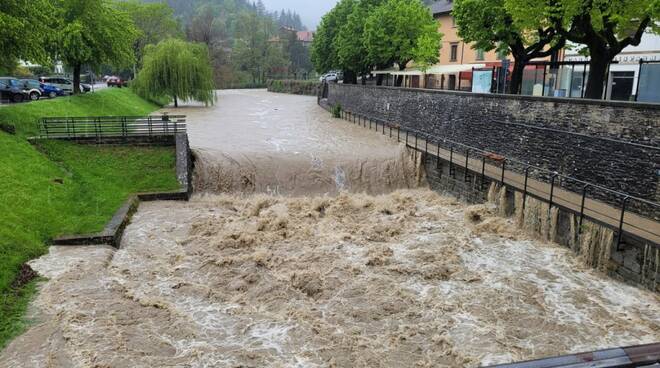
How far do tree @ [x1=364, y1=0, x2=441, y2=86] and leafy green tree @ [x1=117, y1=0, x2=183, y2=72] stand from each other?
36279 millimetres

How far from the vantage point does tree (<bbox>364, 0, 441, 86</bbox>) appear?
37.2 m

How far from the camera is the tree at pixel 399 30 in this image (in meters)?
37.2

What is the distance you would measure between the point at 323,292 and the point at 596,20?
1343 centimetres

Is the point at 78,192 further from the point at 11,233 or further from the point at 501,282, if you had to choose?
the point at 501,282

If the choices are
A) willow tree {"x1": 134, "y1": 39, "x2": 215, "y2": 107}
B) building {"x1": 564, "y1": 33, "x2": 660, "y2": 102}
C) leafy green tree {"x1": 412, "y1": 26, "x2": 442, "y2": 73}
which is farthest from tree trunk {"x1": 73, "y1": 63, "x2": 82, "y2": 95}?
building {"x1": 564, "y1": 33, "x2": 660, "y2": 102}

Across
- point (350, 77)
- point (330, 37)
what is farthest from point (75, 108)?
point (330, 37)

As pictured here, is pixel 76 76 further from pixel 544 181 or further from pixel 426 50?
pixel 544 181

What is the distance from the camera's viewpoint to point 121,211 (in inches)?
611

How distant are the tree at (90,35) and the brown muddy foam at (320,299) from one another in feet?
58.7

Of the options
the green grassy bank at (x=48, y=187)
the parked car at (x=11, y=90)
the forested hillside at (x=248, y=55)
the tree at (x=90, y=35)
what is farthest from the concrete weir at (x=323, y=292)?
the forested hillside at (x=248, y=55)

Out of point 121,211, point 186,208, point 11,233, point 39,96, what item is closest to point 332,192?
point 186,208

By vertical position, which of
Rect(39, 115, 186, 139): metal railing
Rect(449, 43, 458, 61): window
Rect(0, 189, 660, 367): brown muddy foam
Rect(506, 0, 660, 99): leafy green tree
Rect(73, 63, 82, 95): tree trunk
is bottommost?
Rect(0, 189, 660, 367): brown muddy foam

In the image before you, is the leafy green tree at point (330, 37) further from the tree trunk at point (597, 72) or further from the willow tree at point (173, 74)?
the tree trunk at point (597, 72)

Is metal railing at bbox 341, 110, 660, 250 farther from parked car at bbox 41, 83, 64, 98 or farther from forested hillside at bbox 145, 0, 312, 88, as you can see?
forested hillside at bbox 145, 0, 312, 88
